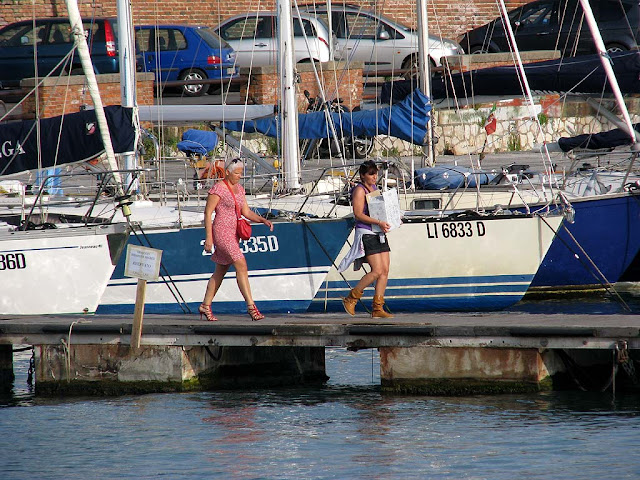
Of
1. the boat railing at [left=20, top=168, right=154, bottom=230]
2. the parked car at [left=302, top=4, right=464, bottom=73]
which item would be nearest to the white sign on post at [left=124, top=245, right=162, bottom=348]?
the boat railing at [left=20, top=168, right=154, bottom=230]

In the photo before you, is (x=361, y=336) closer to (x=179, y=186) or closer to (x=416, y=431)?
(x=416, y=431)

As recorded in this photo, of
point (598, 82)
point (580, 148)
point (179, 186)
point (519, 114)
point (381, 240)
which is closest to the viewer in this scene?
point (381, 240)

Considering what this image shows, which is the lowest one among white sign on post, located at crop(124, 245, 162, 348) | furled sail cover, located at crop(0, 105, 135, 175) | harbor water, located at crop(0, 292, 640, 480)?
harbor water, located at crop(0, 292, 640, 480)

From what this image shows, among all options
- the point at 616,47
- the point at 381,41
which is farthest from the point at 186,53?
the point at 616,47

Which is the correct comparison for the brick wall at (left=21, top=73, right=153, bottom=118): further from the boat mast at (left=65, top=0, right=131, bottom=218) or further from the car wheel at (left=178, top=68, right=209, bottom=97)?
the boat mast at (left=65, top=0, right=131, bottom=218)

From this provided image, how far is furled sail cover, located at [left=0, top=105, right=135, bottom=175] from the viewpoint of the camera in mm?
14477

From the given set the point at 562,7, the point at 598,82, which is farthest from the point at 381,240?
the point at 562,7

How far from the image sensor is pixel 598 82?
62.0 ft

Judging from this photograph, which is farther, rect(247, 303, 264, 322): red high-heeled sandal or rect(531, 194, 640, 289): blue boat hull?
rect(531, 194, 640, 289): blue boat hull

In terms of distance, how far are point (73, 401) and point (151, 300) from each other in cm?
207

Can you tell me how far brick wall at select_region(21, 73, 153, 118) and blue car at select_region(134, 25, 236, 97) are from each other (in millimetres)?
1833

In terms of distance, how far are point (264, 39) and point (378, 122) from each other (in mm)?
9557

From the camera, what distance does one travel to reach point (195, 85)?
81.2 ft

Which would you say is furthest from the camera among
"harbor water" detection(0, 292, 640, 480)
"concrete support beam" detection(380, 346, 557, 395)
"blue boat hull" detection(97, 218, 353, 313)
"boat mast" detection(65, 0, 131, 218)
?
"boat mast" detection(65, 0, 131, 218)
